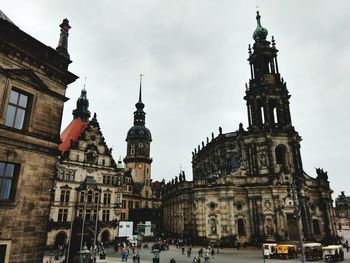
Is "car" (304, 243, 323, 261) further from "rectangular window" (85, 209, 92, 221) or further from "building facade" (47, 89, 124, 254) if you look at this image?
"rectangular window" (85, 209, 92, 221)

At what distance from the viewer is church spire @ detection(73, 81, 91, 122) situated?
6028 centimetres

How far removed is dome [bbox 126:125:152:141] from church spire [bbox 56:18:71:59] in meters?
60.3

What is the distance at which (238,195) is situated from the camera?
153ft

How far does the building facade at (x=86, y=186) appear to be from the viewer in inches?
1599

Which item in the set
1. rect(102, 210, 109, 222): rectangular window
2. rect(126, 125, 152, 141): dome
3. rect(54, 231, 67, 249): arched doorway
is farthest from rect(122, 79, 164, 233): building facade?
rect(54, 231, 67, 249): arched doorway

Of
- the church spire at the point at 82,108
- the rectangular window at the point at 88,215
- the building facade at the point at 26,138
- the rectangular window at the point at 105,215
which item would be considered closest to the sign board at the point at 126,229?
the rectangular window at the point at 105,215

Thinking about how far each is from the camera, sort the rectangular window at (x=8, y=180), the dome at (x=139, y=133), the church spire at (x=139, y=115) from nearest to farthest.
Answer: the rectangular window at (x=8, y=180)
the dome at (x=139, y=133)
the church spire at (x=139, y=115)

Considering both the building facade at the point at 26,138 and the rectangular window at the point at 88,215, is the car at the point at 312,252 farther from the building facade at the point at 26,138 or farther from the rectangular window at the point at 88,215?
the rectangular window at the point at 88,215

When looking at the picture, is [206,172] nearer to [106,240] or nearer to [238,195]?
[238,195]

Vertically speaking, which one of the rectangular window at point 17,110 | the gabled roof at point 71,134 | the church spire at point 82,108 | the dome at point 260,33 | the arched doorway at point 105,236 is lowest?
the arched doorway at point 105,236

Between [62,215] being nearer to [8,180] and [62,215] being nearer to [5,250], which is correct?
[5,250]

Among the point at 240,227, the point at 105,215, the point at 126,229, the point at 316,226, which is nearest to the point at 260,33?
the point at 316,226

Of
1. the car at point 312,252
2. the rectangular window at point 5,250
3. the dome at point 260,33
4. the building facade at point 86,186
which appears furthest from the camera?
the dome at point 260,33

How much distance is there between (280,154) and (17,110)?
46657mm
